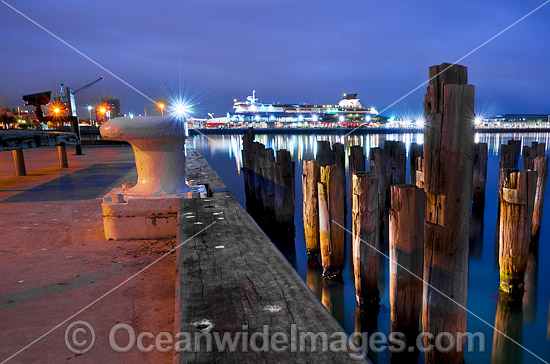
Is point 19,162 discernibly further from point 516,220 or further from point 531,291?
point 531,291

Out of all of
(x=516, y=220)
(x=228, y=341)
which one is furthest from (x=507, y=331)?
(x=228, y=341)

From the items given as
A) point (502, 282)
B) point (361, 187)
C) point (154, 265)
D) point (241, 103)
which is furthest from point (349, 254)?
point (241, 103)

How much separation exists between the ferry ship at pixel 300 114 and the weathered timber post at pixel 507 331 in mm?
107001

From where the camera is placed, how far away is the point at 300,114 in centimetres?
11612

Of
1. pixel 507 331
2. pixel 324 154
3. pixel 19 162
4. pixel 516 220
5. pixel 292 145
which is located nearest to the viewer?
pixel 516 220

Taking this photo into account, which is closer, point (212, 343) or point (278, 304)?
point (212, 343)

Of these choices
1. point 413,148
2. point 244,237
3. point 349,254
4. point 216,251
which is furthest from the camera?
point 413,148

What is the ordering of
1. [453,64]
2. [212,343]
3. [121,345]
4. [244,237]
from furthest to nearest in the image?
1. [453,64]
2. [244,237]
3. [121,345]
4. [212,343]

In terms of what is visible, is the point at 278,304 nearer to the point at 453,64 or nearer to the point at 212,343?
the point at 212,343

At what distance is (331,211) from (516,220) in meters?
2.38

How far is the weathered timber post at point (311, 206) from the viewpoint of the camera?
5.85 meters

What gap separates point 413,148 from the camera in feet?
32.8

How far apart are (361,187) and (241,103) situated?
368 feet

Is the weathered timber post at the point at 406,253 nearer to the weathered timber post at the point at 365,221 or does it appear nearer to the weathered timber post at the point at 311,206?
the weathered timber post at the point at 365,221
